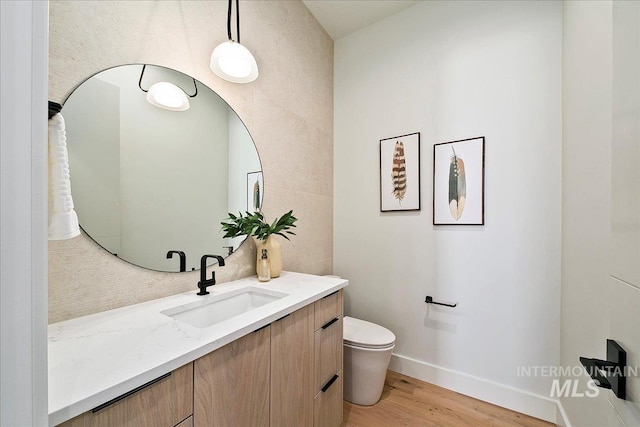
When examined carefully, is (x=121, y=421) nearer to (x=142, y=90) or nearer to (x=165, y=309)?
(x=165, y=309)

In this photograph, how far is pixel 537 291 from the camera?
1649 mm

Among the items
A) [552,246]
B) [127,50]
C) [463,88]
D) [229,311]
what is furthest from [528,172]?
[127,50]

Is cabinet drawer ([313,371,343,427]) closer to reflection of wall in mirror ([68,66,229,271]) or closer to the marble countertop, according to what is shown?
the marble countertop

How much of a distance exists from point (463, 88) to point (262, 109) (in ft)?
4.79

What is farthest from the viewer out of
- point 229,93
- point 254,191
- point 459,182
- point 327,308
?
point 459,182

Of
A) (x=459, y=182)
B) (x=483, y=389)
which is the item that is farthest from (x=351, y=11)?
(x=483, y=389)

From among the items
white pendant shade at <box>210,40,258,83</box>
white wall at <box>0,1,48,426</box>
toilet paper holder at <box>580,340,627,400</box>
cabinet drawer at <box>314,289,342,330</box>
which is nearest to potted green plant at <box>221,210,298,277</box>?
cabinet drawer at <box>314,289,342,330</box>

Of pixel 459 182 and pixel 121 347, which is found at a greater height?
pixel 459 182

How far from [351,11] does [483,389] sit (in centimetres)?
306

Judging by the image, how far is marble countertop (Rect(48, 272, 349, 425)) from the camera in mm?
554

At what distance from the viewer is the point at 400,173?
85.0 inches

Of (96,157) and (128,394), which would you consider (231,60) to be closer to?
(96,157)

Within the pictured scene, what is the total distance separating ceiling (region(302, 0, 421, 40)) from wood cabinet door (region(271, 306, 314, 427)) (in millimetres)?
2334

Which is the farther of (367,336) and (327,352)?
(367,336)
